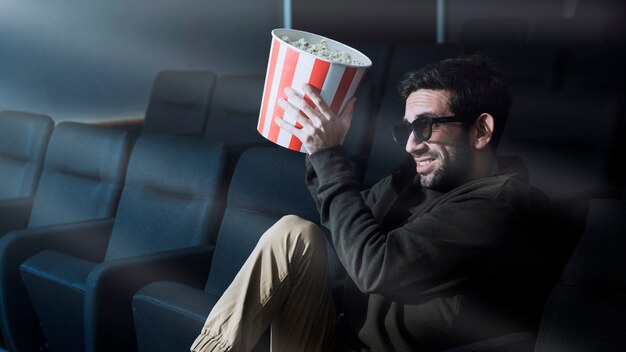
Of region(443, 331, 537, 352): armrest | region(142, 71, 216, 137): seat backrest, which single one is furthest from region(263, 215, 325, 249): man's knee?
region(142, 71, 216, 137): seat backrest

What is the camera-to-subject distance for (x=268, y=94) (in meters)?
1.09

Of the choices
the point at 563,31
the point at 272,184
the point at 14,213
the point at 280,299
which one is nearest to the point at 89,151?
the point at 14,213

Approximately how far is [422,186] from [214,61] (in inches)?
120

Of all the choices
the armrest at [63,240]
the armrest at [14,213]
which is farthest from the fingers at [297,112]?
the armrest at [14,213]

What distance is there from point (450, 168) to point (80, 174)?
1502 millimetres

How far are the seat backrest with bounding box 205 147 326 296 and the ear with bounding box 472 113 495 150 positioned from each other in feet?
1.92

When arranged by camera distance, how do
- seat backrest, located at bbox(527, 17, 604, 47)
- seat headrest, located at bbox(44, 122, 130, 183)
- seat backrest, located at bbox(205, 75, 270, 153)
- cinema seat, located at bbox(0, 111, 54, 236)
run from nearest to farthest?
seat headrest, located at bbox(44, 122, 130, 183) < cinema seat, located at bbox(0, 111, 54, 236) < seat backrest, located at bbox(205, 75, 270, 153) < seat backrest, located at bbox(527, 17, 604, 47)

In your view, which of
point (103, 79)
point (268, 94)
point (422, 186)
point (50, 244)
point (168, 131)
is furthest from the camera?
point (103, 79)

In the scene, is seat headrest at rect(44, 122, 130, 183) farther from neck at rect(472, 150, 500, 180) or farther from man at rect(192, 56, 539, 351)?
neck at rect(472, 150, 500, 180)

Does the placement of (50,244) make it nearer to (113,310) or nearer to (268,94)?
(113,310)

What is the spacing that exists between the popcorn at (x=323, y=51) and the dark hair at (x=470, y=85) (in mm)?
198

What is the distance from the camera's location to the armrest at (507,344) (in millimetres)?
1111

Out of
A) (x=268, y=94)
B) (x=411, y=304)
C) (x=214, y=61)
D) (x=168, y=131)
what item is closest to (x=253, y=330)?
(x=411, y=304)

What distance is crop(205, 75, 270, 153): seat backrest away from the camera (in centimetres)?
308
